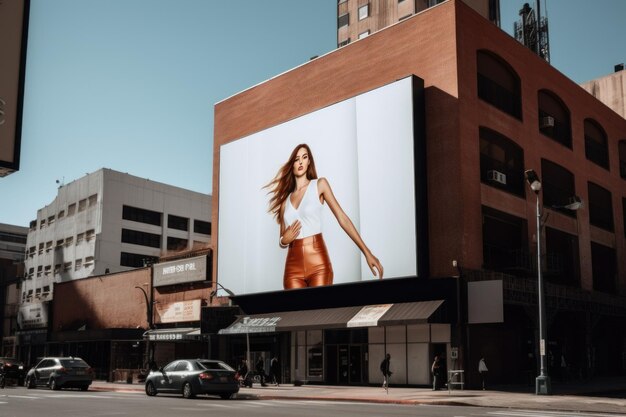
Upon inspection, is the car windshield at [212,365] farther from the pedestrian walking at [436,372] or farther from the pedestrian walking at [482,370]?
the pedestrian walking at [482,370]

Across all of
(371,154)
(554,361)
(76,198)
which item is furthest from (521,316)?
(76,198)

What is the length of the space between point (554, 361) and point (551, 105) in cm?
1709

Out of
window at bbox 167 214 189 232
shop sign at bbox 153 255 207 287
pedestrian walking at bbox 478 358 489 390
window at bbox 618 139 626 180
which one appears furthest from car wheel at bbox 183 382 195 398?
window at bbox 167 214 189 232

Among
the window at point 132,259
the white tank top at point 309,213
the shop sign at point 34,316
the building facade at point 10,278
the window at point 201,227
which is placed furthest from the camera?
the window at point 201,227

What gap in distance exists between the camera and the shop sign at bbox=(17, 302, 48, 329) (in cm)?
7056

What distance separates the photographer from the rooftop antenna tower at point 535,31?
226 feet

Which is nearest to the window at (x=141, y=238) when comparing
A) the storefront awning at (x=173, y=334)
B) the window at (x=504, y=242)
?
the storefront awning at (x=173, y=334)

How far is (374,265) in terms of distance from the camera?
39.0m

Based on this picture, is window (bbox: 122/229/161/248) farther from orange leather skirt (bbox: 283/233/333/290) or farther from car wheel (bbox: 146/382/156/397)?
car wheel (bbox: 146/382/156/397)

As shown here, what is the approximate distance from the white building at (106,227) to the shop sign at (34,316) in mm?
8467

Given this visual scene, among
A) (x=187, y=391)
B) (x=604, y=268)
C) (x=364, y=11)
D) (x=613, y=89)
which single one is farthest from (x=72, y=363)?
(x=613, y=89)

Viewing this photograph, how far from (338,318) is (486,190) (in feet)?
35.6

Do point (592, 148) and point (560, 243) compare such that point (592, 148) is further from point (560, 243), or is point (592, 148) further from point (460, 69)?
point (460, 69)

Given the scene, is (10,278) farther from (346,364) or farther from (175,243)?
(346,364)
